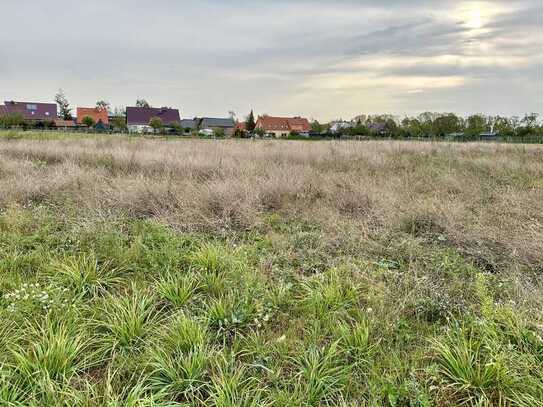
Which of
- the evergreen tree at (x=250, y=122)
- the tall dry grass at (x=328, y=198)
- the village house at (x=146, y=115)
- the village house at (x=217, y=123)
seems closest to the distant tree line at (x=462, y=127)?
the evergreen tree at (x=250, y=122)

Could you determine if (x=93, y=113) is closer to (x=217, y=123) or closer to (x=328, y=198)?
(x=217, y=123)

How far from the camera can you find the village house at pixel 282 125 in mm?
73250

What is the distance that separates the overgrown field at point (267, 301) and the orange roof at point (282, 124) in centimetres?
6915

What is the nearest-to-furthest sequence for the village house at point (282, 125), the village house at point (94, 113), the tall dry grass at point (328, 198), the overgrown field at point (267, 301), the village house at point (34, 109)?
the overgrown field at point (267, 301) < the tall dry grass at point (328, 198) < the village house at point (34, 109) < the village house at point (94, 113) < the village house at point (282, 125)

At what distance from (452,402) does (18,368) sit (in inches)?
99.0

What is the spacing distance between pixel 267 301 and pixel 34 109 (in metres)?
78.8

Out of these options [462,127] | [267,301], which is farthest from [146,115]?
[267,301]

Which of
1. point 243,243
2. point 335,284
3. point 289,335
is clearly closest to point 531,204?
point 335,284

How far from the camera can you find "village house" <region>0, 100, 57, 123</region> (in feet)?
200

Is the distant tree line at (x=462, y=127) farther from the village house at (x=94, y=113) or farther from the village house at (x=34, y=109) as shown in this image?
the village house at (x=34, y=109)

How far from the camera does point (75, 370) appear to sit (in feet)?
6.35

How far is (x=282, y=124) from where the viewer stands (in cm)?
7531

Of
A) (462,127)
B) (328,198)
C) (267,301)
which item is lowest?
(267,301)

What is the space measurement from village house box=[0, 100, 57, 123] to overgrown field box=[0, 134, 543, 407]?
71.9 meters
